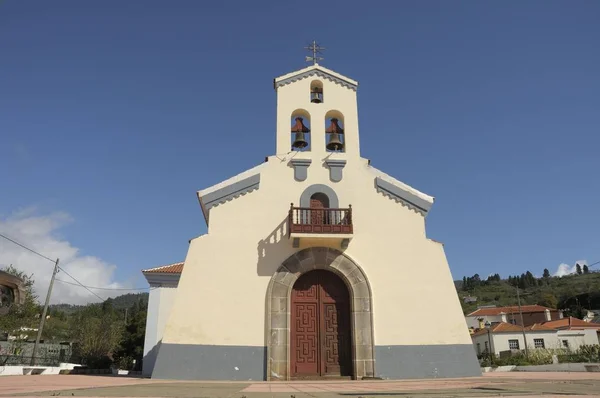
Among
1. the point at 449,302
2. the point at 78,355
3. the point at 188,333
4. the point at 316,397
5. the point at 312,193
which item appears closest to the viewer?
the point at 316,397

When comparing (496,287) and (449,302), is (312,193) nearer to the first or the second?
(449,302)

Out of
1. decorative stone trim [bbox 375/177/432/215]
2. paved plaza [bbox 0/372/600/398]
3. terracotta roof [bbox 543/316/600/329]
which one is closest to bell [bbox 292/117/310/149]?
decorative stone trim [bbox 375/177/432/215]

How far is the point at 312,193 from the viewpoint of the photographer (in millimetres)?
14297

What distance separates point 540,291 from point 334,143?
103m

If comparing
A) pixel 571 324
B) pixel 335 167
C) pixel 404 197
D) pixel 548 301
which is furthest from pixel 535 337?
pixel 548 301

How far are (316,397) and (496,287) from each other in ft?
428

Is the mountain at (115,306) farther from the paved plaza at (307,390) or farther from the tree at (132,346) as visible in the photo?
the paved plaza at (307,390)

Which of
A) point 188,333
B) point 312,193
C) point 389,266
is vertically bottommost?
point 188,333

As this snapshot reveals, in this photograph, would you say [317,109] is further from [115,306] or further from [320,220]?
[115,306]

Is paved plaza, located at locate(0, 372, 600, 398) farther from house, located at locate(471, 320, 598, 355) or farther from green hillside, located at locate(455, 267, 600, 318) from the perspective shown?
green hillside, located at locate(455, 267, 600, 318)

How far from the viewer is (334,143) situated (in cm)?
1518

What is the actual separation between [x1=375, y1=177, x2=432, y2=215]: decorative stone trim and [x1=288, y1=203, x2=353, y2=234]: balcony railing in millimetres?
1515

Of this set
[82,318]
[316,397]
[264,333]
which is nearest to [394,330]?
[264,333]

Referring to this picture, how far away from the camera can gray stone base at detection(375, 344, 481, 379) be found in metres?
12.6
